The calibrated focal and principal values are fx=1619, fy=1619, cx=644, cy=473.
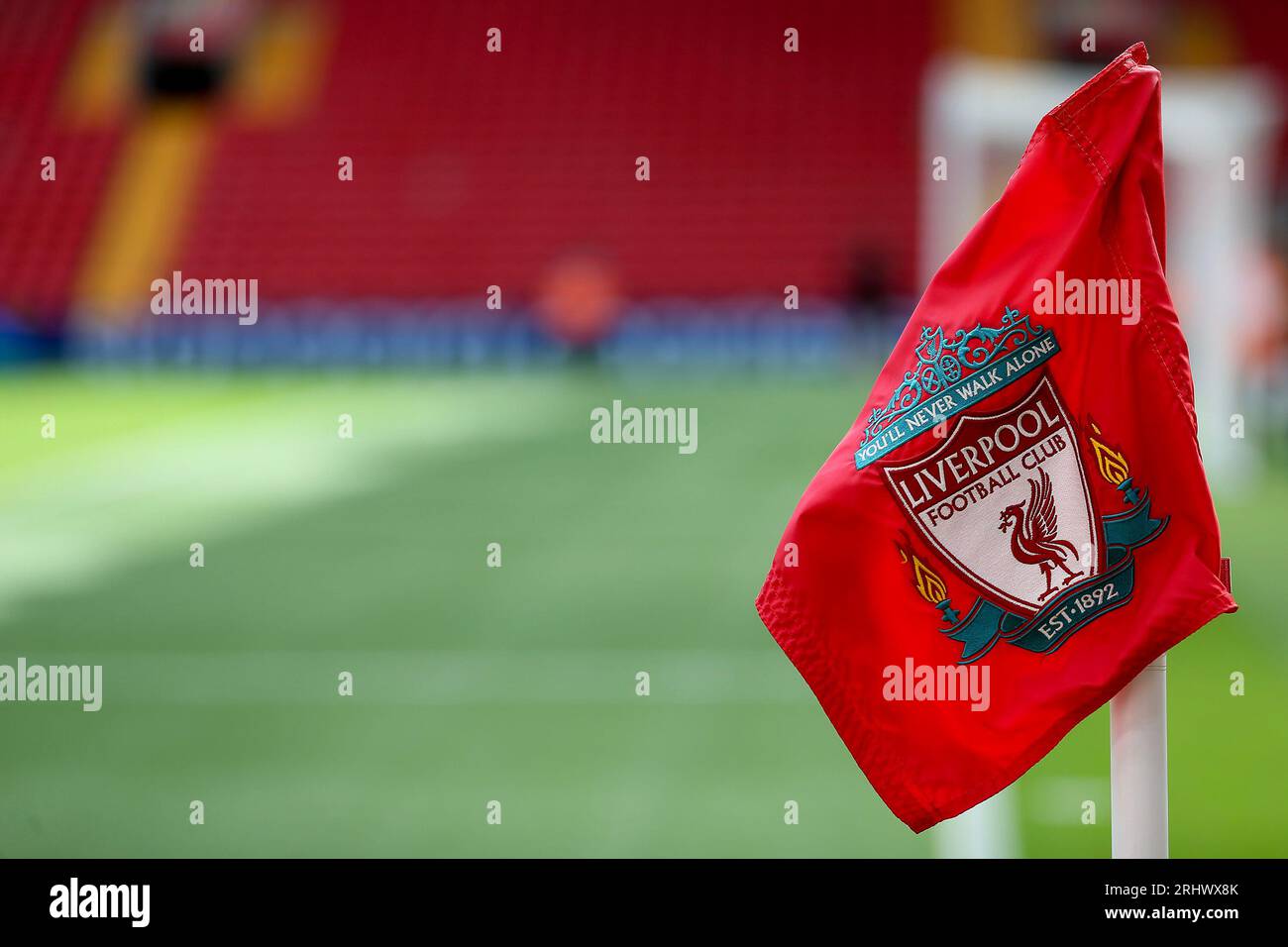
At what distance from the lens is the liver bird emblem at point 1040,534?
2.08m

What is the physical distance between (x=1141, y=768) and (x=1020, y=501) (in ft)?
1.20

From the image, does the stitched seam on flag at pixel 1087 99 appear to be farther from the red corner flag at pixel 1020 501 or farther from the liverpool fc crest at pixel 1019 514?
the liverpool fc crest at pixel 1019 514

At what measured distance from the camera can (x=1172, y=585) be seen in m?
2.04

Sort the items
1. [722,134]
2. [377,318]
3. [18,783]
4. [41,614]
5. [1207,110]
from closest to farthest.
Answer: [18,783], [41,614], [1207,110], [377,318], [722,134]

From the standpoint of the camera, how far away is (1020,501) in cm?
210

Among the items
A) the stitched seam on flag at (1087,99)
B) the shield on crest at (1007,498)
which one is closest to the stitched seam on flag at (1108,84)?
the stitched seam on flag at (1087,99)

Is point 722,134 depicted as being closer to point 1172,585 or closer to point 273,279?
point 273,279

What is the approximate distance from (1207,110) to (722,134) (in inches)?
594

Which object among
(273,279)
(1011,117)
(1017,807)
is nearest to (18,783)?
(1017,807)

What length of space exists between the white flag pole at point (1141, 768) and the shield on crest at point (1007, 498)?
17 centimetres

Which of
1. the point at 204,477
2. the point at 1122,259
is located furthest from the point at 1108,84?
the point at 204,477

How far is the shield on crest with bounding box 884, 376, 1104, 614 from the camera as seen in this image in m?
2.08

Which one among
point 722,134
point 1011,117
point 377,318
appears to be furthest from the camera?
point 722,134

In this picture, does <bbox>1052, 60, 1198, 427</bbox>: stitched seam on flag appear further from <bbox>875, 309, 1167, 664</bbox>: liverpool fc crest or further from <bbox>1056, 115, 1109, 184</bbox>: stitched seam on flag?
<bbox>875, 309, 1167, 664</bbox>: liverpool fc crest
